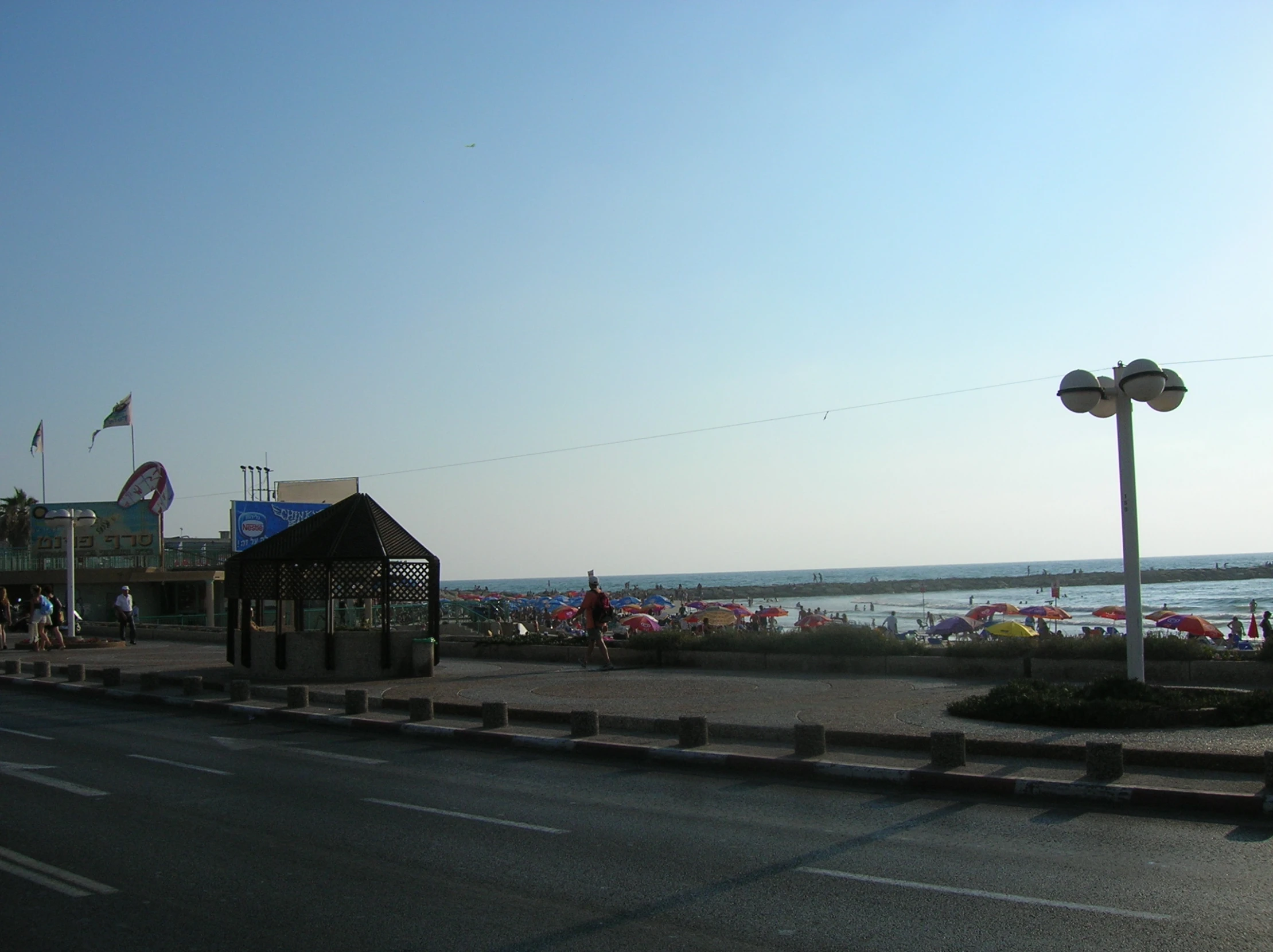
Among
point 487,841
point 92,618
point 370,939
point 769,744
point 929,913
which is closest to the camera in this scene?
point 370,939

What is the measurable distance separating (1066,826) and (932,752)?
1836 mm

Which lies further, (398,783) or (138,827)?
(398,783)

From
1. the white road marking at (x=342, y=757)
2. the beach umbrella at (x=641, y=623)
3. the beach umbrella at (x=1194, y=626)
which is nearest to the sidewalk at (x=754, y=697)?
the white road marking at (x=342, y=757)

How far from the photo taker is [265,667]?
19.3 metres

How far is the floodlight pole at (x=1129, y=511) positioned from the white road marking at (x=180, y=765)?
9.59m

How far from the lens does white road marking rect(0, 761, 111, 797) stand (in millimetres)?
9328

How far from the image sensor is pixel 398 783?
983cm

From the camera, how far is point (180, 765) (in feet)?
35.6

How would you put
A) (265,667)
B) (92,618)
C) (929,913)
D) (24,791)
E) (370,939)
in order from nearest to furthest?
(370,939) < (929,913) < (24,791) < (265,667) < (92,618)

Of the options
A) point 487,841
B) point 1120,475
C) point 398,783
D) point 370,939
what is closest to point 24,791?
point 398,783

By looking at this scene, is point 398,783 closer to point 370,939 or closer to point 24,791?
point 24,791

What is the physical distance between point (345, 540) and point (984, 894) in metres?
14.7

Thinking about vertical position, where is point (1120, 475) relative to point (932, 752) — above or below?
above

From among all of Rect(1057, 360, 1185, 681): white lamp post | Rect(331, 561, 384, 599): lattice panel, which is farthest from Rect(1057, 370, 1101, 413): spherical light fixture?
Rect(331, 561, 384, 599): lattice panel
